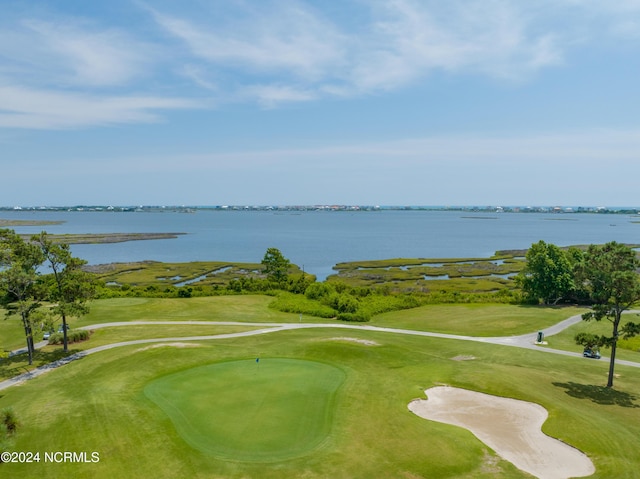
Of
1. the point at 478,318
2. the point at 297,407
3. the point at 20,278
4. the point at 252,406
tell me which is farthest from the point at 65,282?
the point at 478,318

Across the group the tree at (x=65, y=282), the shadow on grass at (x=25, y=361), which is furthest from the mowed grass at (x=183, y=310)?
the tree at (x=65, y=282)

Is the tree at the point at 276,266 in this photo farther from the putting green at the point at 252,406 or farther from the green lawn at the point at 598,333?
the green lawn at the point at 598,333

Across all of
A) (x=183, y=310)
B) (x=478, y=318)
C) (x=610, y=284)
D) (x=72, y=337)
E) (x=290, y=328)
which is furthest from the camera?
(x=183, y=310)

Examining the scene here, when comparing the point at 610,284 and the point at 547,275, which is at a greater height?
the point at 610,284

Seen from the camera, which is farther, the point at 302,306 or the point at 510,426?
the point at 302,306

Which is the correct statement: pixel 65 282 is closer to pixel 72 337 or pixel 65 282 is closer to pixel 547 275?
pixel 72 337

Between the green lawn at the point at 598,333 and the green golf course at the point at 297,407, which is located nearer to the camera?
the green golf course at the point at 297,407

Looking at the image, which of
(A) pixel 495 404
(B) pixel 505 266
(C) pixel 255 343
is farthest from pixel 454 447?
(B) pixel 505 266
